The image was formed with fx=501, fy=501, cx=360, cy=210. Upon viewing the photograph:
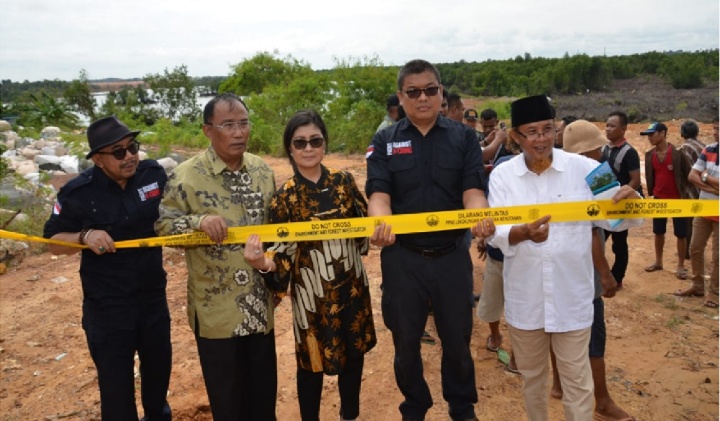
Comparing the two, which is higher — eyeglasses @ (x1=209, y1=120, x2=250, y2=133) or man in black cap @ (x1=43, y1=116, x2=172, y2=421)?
eyeglasses @ (x1=209, y1=120, x2=250, y2=133)

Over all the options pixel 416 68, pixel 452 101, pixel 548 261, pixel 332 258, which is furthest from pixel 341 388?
pixel 452 101

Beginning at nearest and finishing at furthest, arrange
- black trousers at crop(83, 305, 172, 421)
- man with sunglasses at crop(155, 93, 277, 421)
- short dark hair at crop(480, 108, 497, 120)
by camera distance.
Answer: man with sunglasses at crop(155, 93, 277, 421)
black trousers at crop(83, 305, 172, 421)
short dark hair at crop(480, 108, 497, 120)

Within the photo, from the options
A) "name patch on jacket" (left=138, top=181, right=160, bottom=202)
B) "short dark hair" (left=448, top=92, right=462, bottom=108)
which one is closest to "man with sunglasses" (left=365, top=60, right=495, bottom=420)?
"name patch on jacket" (left=138, top=181, right=160, bottom=202)

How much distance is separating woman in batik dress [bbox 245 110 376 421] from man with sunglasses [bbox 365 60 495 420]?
0.22 meters

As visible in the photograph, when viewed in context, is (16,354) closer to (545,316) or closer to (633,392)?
(545,316)

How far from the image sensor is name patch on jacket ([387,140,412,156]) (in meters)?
3.10

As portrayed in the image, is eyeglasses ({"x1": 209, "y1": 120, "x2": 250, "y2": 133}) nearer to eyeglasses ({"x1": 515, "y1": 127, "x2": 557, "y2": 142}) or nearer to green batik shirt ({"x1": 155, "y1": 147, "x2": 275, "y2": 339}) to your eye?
green batik shirt ({"x1": 155, "y1": 147, "x2": 275, "y2": 339})

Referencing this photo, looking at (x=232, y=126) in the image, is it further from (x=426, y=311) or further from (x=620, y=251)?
(x=620, y=251)

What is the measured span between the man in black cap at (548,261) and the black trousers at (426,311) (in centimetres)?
28

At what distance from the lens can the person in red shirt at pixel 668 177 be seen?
6309 millimetres

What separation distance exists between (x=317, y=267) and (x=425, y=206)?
2.49 ft

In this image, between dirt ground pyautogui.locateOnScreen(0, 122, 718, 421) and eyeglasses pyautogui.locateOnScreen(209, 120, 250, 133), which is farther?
dirt ground pyautogui.locateOnScreen(0, 122, 718, 421)

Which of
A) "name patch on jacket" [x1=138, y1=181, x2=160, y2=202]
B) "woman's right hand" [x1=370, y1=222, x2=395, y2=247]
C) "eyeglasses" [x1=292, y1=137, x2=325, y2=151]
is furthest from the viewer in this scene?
"name patch on jacket" [x1=138, y1=181, x2=160, y2=202]

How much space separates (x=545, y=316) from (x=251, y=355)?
69.9 inches
